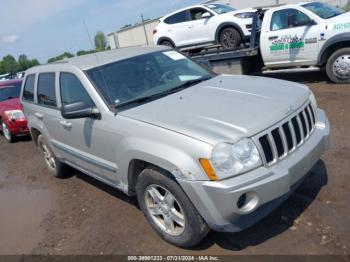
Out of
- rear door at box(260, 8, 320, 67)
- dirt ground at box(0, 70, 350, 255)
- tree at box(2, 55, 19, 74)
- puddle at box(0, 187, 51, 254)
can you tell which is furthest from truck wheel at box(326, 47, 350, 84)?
tree at box(2, 55, 19, 74)

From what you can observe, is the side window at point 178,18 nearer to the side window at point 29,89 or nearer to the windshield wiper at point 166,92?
the side window at point 29,89

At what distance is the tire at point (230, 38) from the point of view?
1077cm

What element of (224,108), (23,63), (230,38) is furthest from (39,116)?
(23,63)

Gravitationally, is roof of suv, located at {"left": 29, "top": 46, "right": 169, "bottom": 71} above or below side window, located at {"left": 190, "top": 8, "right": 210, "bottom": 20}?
below

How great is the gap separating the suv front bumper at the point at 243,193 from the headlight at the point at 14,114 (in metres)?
7.62

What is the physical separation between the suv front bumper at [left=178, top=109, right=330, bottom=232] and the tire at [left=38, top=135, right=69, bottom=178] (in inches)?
132

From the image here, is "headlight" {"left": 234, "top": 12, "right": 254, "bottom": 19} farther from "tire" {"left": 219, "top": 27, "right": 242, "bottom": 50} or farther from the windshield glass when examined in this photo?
the windshield glass

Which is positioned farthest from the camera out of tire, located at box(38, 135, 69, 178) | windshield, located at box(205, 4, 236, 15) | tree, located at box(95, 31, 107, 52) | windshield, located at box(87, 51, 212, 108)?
windshield, located at box(205, 4, 236, 15)

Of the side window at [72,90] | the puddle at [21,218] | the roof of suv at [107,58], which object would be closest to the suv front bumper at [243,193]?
the side window at [72,90]

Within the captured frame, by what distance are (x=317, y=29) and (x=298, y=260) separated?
21.8 ft

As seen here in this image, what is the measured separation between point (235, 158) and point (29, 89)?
4.27 metres

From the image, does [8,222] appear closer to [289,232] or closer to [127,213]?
[127,213]

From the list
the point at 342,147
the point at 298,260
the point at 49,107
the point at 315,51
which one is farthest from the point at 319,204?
the point at 315,51

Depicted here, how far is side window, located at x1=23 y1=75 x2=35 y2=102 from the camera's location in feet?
19.3
